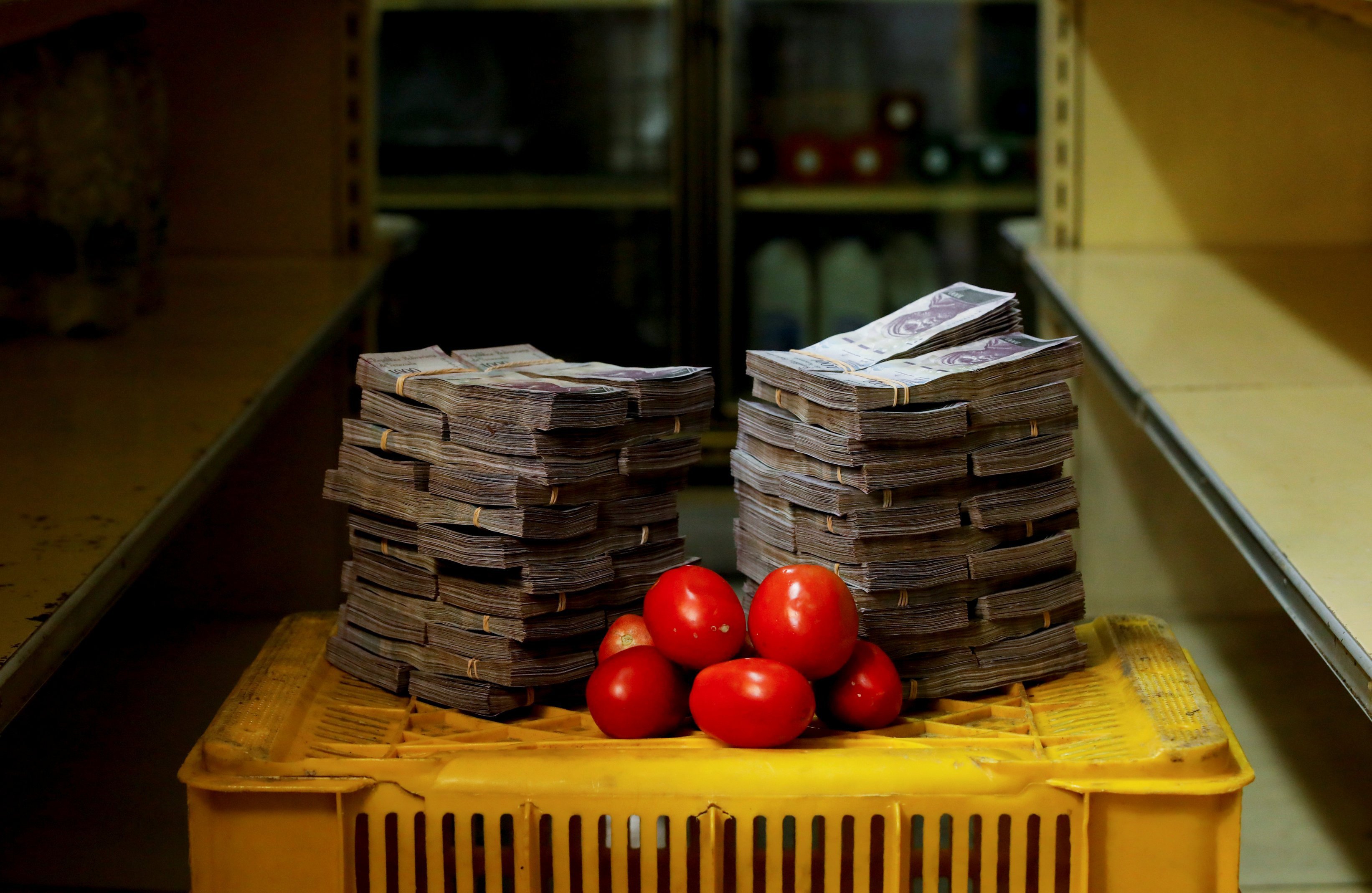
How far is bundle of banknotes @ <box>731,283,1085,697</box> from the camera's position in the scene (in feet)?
4.29

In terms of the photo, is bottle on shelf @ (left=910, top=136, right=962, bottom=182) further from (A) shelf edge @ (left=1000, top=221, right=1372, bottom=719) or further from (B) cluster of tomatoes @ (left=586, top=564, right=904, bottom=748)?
(B) cluster of tomatoes @ (left=586, top=564, right=904, bottom=748)

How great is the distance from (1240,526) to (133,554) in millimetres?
1127

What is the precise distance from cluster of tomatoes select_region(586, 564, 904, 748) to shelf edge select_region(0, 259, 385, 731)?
46 centimetres

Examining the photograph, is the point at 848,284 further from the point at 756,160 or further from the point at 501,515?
the point at 501,515

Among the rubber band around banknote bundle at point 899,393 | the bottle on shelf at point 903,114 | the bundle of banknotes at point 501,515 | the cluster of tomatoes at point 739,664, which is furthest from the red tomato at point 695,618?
the bottle on shelf at point 903,114

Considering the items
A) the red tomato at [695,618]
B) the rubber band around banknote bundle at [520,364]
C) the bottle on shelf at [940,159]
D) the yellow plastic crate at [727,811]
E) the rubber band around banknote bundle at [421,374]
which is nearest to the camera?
the yellow plastic crate at [727,811]

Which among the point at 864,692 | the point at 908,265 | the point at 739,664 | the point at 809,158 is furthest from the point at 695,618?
the point at 908,265

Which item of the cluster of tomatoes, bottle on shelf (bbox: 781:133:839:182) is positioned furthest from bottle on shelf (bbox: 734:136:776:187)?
the cluster of tomatoes

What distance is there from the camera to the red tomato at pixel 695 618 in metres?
1.23

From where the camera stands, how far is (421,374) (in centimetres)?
137

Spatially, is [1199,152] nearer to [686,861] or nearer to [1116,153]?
[1116,153]

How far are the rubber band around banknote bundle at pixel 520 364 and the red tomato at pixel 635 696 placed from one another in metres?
0.36

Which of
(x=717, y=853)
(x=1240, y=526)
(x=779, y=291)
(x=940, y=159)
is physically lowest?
(x=717, y=853)

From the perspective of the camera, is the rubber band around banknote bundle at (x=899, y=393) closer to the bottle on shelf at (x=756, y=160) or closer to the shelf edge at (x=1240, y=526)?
the shelf edge at (x=1240, y=526)
